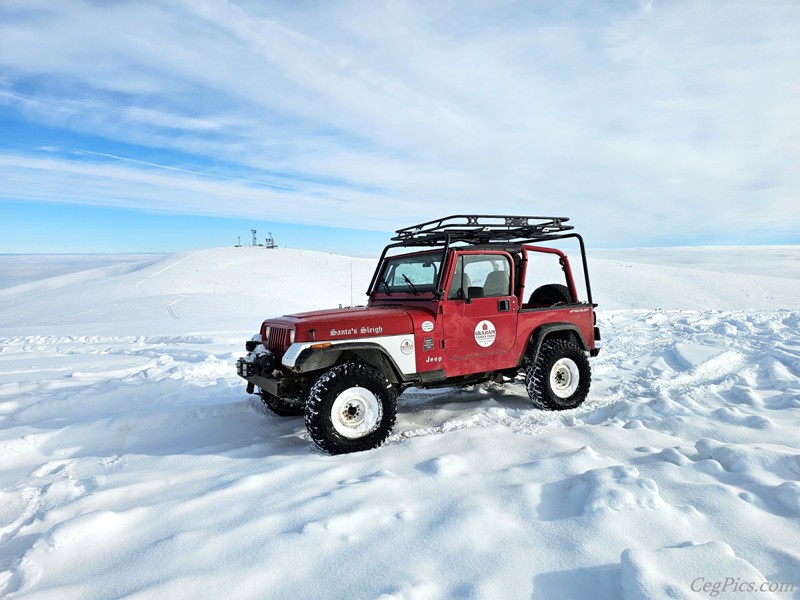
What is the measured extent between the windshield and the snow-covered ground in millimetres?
1428

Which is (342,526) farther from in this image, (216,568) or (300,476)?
(300,476)

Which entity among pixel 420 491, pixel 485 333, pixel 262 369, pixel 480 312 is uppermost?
pixel 480 312

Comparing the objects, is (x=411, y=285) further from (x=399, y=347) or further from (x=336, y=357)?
(x=336, y=357)

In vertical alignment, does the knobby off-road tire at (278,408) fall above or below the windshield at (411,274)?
below

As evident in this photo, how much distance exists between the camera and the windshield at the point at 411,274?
17.4 ft

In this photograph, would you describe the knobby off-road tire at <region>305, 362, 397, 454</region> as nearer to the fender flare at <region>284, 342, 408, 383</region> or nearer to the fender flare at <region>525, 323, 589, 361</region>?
the fender flare at <region>284, 342, 408, 383</region>

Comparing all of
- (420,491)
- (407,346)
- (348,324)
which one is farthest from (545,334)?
(420,491)

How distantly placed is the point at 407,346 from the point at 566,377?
7.21 feet

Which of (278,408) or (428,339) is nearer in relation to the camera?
(428,339)

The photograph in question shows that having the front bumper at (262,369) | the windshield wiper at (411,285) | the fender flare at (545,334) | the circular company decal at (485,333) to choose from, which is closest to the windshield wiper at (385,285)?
the windshield wiper at (411,285)

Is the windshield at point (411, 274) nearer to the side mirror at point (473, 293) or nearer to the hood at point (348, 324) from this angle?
the side mirror at point (473, 293)

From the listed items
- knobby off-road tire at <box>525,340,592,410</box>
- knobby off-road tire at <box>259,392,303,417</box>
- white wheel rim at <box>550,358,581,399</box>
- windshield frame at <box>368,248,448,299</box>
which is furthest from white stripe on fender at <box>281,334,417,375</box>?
white wheel rim at <box>550,358,581,399</box>

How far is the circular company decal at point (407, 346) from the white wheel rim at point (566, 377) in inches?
74.5

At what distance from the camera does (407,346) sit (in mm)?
4809
